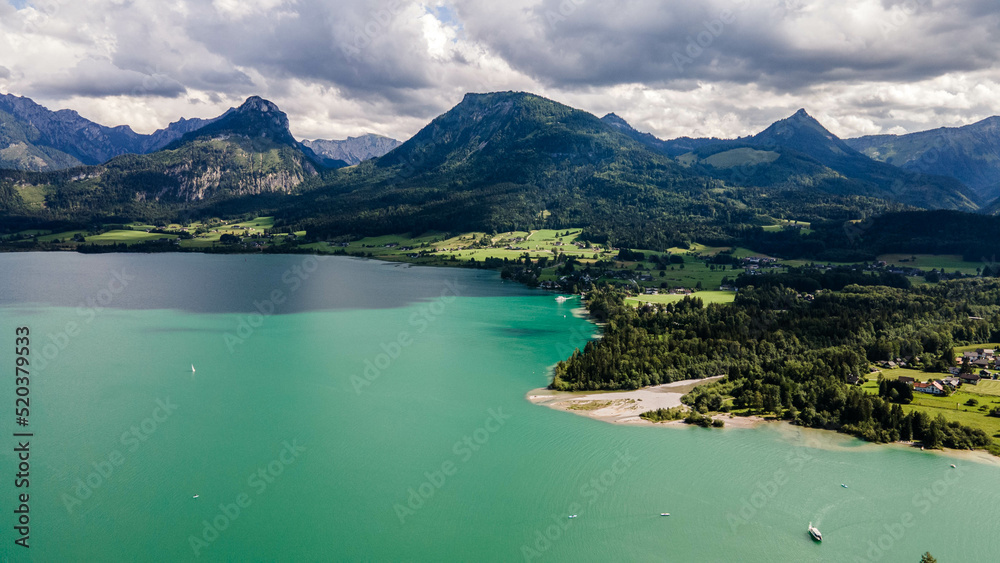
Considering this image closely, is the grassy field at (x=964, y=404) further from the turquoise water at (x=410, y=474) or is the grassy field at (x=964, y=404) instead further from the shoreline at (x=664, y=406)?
the turquoise water at (x=410, y=474)

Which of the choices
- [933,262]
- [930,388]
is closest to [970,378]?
[930,388]

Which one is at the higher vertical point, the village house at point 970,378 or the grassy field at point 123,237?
the grassy field at point 123,237

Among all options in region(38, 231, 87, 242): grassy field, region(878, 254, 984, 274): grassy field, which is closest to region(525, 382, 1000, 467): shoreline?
region(878, 254, 984, 274): grassy field

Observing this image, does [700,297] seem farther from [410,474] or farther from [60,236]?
[60,236]

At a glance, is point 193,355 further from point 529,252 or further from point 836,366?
point 529,252

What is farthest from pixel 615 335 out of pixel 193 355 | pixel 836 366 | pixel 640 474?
pixel 193 355

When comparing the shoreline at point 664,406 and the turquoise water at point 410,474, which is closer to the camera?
the turquoise water at point 410,474

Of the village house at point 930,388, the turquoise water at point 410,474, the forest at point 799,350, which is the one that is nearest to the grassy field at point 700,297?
the forest at point 799,350
